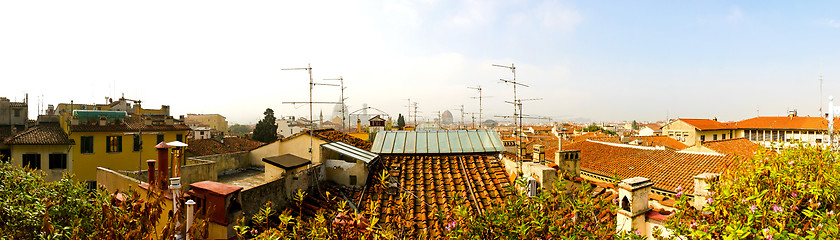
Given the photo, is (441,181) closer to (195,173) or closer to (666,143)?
(195,173)

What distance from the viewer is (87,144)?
21.2 meters

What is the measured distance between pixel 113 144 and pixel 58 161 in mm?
2487

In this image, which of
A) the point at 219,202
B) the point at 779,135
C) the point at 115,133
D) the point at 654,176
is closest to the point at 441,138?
the point at 219,202

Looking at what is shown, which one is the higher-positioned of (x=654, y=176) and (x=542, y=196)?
(x=542, y=196)

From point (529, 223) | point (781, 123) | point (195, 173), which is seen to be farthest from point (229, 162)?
point (781, 123)

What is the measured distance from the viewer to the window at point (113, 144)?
21812mm

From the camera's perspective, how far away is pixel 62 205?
5230 mm

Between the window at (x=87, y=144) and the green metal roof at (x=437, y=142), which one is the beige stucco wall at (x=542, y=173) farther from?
the window at (x=87, y=144)

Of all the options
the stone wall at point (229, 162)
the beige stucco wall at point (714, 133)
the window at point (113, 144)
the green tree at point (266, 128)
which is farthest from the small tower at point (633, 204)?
the beige stucco wall at point (714, 133)

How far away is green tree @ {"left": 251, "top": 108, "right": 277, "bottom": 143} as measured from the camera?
44469mm

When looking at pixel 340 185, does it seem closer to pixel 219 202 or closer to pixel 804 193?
pixel 219 202

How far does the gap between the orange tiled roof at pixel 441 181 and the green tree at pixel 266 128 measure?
3713 centimetres

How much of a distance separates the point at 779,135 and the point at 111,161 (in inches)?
2516

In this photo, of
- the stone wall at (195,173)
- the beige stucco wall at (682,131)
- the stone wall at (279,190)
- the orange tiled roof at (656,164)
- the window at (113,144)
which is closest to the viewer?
the stone wall at (279,190)
